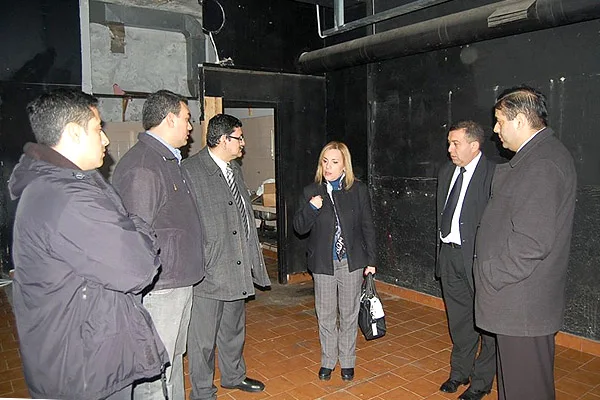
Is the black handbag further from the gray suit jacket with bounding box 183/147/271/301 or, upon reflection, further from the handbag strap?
the gray suit jacket with bounding box 183/147/271/301

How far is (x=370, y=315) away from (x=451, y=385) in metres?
0.78

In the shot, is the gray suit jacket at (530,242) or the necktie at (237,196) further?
the necktie at (237,196)

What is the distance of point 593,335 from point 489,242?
2.40 metres

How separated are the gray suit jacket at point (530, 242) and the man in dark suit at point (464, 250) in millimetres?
714

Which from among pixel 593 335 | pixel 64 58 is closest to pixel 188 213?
pixel 593 335

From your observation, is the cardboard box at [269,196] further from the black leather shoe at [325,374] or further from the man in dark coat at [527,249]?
the man in dark coat at [527,249]

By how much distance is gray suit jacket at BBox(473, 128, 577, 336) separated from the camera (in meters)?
2.30

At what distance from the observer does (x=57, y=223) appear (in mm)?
1632

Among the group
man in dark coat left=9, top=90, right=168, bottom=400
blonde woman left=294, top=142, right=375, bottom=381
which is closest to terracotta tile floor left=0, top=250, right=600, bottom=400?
blonde woman left=294, top=142, right=375, bottom=381

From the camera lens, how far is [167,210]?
263cm

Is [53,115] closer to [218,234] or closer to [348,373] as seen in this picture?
[218,234]

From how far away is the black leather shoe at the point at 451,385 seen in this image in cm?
341

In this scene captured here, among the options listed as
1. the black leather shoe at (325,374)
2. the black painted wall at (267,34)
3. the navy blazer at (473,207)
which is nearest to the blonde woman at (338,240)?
the black leather shoe at (325,374)

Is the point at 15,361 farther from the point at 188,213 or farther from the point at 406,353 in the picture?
the point at 406,353
